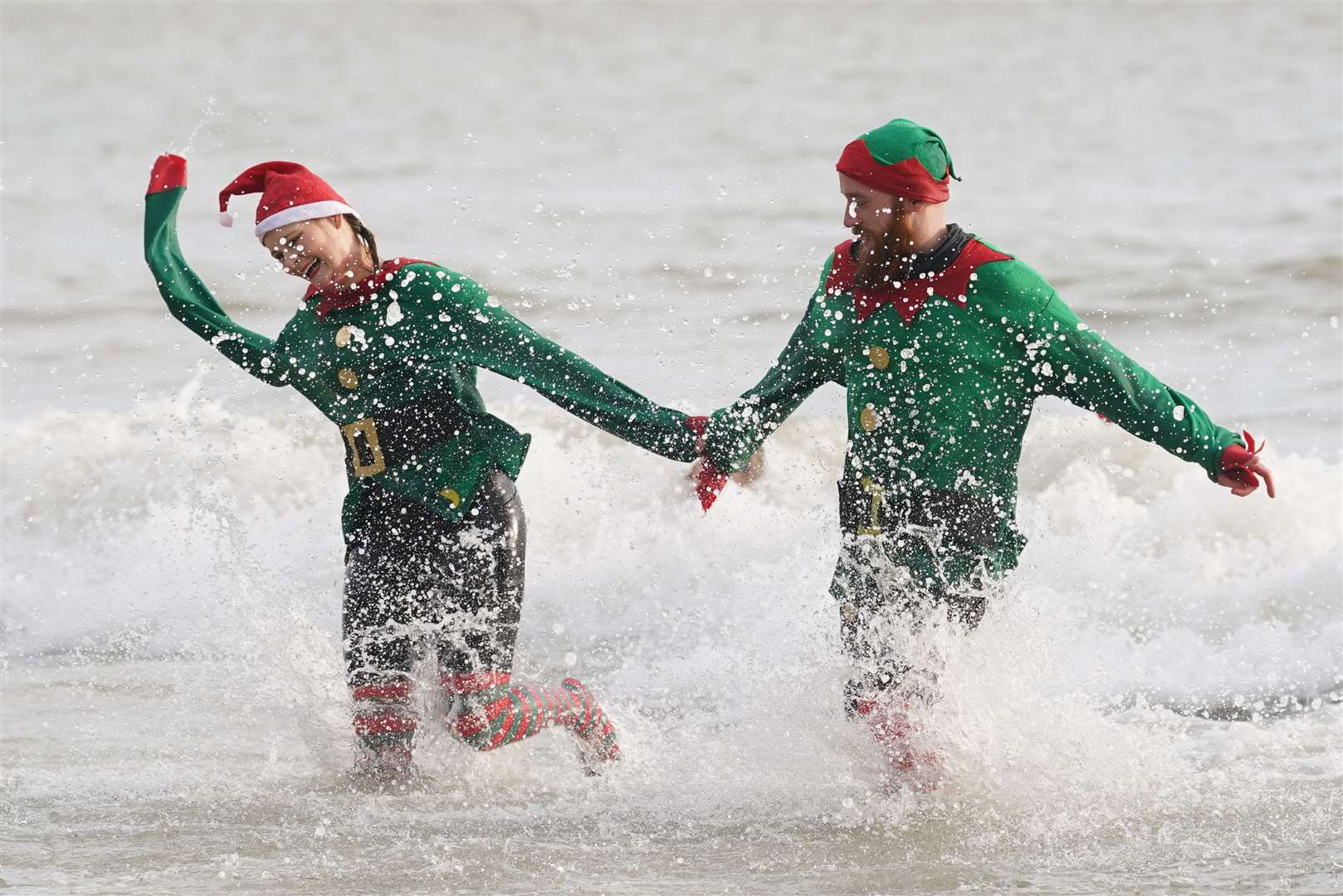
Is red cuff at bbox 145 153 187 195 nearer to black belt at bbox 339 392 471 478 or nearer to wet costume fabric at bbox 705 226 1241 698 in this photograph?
black belt at bbox 339 392 471 478

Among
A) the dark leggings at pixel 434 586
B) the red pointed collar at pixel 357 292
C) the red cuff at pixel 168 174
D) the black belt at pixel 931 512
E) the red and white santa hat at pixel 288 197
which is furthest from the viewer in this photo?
Answer: the red cuff at pixel 168 174

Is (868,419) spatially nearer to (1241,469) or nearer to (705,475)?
(705,475)

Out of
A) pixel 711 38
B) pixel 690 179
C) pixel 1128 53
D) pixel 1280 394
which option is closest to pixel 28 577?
pixel 1280 394

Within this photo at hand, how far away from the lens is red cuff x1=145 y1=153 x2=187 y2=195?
207 inches

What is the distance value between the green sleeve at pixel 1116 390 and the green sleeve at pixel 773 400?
561 mm

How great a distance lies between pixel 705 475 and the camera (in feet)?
16.3

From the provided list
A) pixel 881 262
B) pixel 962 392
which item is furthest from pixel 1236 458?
pixel 881 262

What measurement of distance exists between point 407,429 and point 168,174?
111cm

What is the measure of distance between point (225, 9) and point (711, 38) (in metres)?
13.7

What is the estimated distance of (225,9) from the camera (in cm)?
4303

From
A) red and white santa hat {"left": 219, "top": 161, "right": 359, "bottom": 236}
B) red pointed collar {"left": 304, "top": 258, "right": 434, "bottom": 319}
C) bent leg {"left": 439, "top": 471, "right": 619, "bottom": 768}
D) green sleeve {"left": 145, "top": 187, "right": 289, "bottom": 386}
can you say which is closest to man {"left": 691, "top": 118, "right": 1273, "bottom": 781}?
bent leg {"left": 439, "top": 471, "right": 619, "bottom": 768}

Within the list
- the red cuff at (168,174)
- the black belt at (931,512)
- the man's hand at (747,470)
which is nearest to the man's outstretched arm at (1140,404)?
the black belt at (931,512)

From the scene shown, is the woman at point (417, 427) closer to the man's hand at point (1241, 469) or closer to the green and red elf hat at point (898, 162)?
the green and red elf hat at point (898, 162)

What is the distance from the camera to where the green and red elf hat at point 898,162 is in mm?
4488
